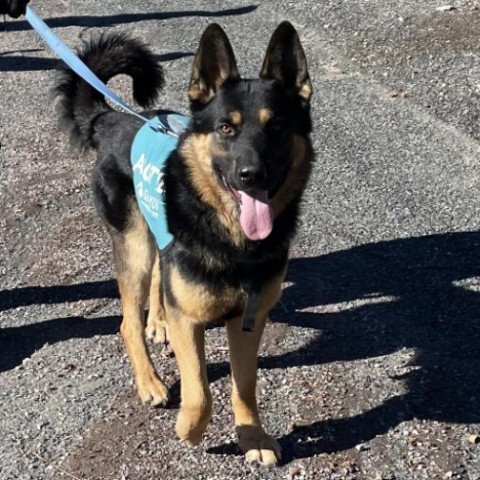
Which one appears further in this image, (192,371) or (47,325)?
(47,325)

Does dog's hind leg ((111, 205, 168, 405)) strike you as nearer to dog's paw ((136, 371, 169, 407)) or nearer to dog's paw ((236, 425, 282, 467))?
dog's paw ((136, 371, 169, 407))

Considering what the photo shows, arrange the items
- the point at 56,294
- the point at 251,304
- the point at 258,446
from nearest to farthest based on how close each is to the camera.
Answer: the point at 251,304, the point at 258,446, the point at 56,294

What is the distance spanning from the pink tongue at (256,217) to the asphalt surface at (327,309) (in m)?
1.11

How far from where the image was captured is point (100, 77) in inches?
216

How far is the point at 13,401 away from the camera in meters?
4.90

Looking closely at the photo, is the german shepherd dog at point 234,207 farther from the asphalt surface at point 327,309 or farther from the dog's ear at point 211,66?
the asphalt surface at point 327,309

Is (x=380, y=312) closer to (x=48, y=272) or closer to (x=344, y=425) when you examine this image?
(x=344, y=425)

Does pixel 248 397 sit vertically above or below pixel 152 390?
above

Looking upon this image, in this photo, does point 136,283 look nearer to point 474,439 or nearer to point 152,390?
point 152,390

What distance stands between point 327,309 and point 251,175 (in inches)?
77.5

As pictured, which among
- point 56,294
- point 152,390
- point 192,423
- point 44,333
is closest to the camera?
point 192,423

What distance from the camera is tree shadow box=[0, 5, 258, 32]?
12.8m

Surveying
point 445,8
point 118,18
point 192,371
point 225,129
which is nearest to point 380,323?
point 192,371

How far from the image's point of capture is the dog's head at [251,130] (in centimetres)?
400
